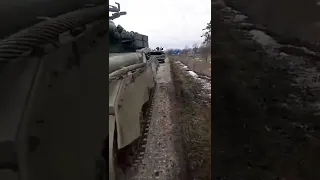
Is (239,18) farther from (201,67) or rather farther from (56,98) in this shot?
(201,67)

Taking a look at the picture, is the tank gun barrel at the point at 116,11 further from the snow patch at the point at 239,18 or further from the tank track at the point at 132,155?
the tank track at the point at 132,155

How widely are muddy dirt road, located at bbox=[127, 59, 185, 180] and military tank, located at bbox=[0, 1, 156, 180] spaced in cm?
203

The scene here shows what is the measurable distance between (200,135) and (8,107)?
3158 mm

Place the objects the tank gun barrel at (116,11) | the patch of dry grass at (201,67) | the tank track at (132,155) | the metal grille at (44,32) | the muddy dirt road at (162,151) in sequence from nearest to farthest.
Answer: the metal grille at (44,32) < the tank gun barrel at (116,11) < the patch of dry grass at (201,67) < the tank track at (132,155) < the muddy dirt road at (162,151)

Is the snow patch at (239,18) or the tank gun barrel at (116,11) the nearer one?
the snow patch at (239,18)

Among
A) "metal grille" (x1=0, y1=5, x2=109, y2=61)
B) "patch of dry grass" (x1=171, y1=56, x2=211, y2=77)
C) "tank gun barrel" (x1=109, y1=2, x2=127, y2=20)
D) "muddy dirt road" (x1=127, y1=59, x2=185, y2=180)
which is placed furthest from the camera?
"muddy dirt road" (x1=127, y1=59, x2=185, y2=180)

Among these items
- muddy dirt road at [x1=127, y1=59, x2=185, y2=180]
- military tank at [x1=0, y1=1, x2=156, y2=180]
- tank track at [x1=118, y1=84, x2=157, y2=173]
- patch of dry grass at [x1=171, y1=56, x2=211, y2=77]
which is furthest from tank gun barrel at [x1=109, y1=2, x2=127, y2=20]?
muddy dirt road at [x1=127, y1=59, x2=185, y2=180]

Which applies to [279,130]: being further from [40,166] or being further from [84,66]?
[40,166]

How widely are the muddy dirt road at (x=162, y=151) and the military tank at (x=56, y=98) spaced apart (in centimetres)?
203

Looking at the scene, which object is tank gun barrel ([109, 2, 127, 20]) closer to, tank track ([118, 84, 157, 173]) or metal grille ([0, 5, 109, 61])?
metal grille ([0, 5, 109, 61])

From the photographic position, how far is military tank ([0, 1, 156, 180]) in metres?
1.15

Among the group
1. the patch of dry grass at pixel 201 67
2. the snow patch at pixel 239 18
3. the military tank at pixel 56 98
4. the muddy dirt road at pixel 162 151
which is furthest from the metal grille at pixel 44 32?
the muddy dirt road at pixel 162 151

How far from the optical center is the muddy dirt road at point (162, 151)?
339 cm

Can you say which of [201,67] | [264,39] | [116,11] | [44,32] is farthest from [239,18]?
[201,67]
